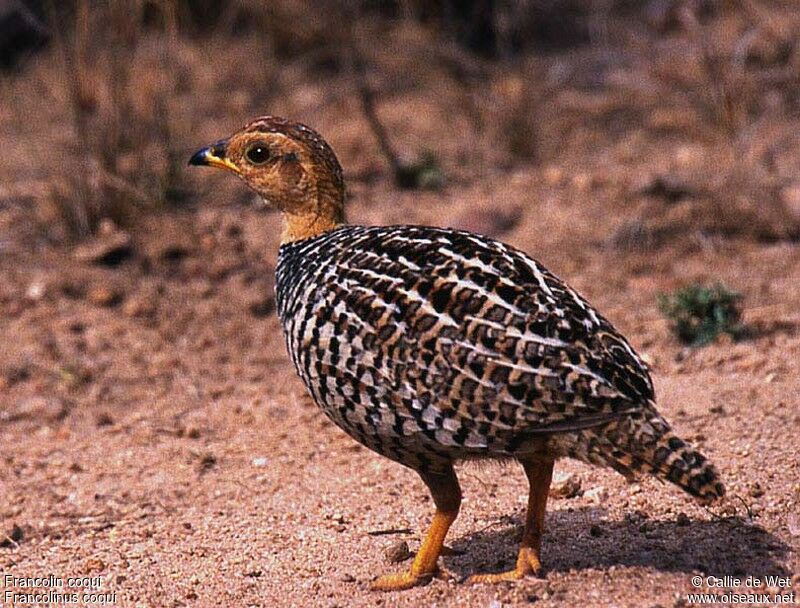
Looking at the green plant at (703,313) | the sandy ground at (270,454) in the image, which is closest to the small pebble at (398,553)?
the sandy ground at (270,454)

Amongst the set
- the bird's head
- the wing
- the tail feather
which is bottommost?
the tail feather

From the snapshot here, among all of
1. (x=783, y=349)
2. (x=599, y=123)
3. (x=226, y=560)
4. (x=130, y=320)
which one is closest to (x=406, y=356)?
(x=226, y=560)

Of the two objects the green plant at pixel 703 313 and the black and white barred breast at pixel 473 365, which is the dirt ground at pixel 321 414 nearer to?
the green plant at pixel 703 313

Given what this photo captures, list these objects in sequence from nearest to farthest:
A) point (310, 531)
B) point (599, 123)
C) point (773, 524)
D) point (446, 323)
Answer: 1. point (446, 323)
2. point (773, 524)
3. point (310, 531)
4. point (599, 123)

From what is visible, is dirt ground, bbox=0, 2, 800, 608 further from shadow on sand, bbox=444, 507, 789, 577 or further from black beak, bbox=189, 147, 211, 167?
black beak, bbox=189, 147, 211, 167

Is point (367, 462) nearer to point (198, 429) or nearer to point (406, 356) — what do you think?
point (198, 429)

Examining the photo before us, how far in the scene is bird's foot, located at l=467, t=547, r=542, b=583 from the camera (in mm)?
4648

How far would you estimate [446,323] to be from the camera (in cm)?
436

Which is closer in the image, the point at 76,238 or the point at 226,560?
the point at 226,560

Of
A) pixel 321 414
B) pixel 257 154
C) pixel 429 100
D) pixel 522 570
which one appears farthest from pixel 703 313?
pixel 429 100

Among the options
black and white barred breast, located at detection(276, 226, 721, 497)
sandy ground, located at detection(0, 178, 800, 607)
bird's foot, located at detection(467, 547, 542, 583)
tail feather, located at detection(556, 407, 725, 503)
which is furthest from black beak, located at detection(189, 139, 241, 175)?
tail feather, located at detection(556, 407, 725, 503)

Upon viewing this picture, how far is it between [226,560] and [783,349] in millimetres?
3431

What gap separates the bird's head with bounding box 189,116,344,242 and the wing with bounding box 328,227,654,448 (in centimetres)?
105

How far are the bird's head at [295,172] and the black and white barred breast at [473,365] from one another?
0.89 m
